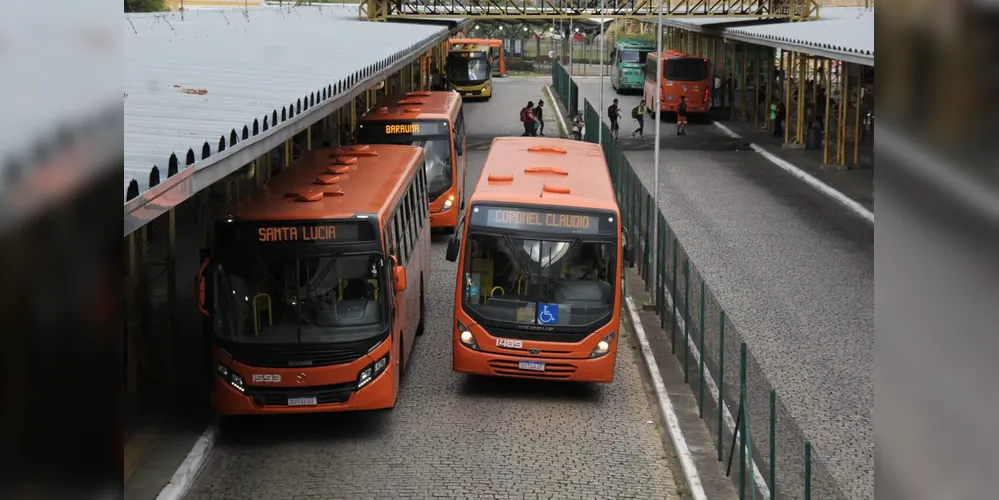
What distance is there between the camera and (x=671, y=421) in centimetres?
1298

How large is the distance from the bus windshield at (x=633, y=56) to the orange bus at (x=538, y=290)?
48.9 meters

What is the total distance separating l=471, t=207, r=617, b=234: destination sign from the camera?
45.3 feet

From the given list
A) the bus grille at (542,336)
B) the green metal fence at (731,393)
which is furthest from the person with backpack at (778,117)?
the bus grille at (542,336)

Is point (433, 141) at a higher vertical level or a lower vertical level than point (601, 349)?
higher

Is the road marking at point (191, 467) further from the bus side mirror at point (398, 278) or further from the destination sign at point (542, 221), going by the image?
the destination sign at point (542, 221)

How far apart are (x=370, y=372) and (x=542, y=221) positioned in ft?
9.76

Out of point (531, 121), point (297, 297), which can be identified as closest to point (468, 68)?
point (531, 121)

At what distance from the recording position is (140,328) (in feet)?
45.6

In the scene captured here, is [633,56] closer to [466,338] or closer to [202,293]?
[466,338]

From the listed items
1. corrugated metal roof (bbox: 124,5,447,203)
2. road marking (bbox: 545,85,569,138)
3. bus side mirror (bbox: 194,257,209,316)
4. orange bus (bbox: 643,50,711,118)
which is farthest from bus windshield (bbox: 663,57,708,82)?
bus side mirror (bbox: 194,257,209,316)

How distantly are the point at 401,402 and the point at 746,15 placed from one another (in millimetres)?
38968

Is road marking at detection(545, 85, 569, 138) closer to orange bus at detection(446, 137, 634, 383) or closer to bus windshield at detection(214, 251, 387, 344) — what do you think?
orange bus at detection(446, 137, 634, 383)

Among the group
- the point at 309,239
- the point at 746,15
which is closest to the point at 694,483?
the point at 309,239
